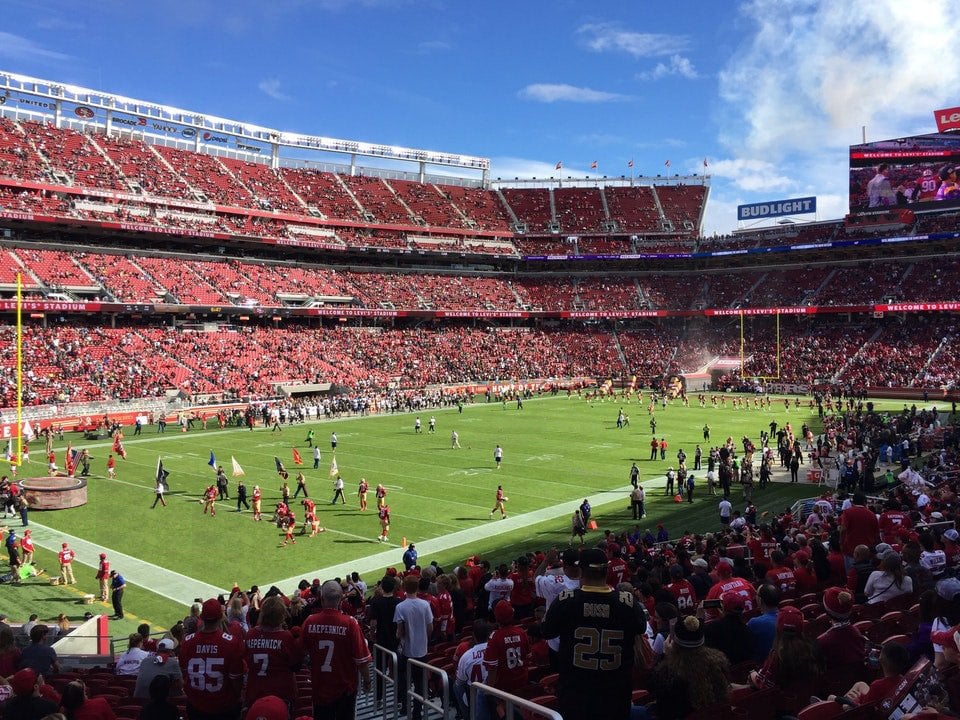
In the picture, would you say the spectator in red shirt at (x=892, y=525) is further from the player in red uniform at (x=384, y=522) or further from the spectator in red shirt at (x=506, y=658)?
the player in red uniform at (x=384, y=522)

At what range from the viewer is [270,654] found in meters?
5.37

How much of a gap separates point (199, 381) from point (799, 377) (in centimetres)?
4934

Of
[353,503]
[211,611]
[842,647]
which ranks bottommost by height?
[353,503]

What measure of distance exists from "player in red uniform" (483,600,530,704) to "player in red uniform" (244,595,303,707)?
1.66m

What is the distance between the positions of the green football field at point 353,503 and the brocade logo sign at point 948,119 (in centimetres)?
3940

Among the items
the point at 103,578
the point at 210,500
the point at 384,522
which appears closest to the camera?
the point at 103,578

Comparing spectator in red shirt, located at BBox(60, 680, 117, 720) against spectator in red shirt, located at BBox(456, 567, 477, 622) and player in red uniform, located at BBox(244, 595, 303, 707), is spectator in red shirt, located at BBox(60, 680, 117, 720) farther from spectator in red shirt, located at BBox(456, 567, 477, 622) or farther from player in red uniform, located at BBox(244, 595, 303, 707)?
spectator in red shirt, located at BBox(456, 567, 477, 622)

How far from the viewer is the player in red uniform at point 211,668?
17.4 feet

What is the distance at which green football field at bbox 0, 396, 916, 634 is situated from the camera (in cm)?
1881

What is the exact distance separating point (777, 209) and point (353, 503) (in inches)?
2850

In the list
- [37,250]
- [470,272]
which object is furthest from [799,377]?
[37,250]

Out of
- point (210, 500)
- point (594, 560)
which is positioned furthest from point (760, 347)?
point (594, 560)

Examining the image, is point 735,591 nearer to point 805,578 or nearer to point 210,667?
point 805,578

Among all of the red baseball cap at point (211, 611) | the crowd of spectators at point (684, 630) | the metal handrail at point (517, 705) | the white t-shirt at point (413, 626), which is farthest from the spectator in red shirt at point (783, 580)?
the red baseball cap at point (211, 611)
